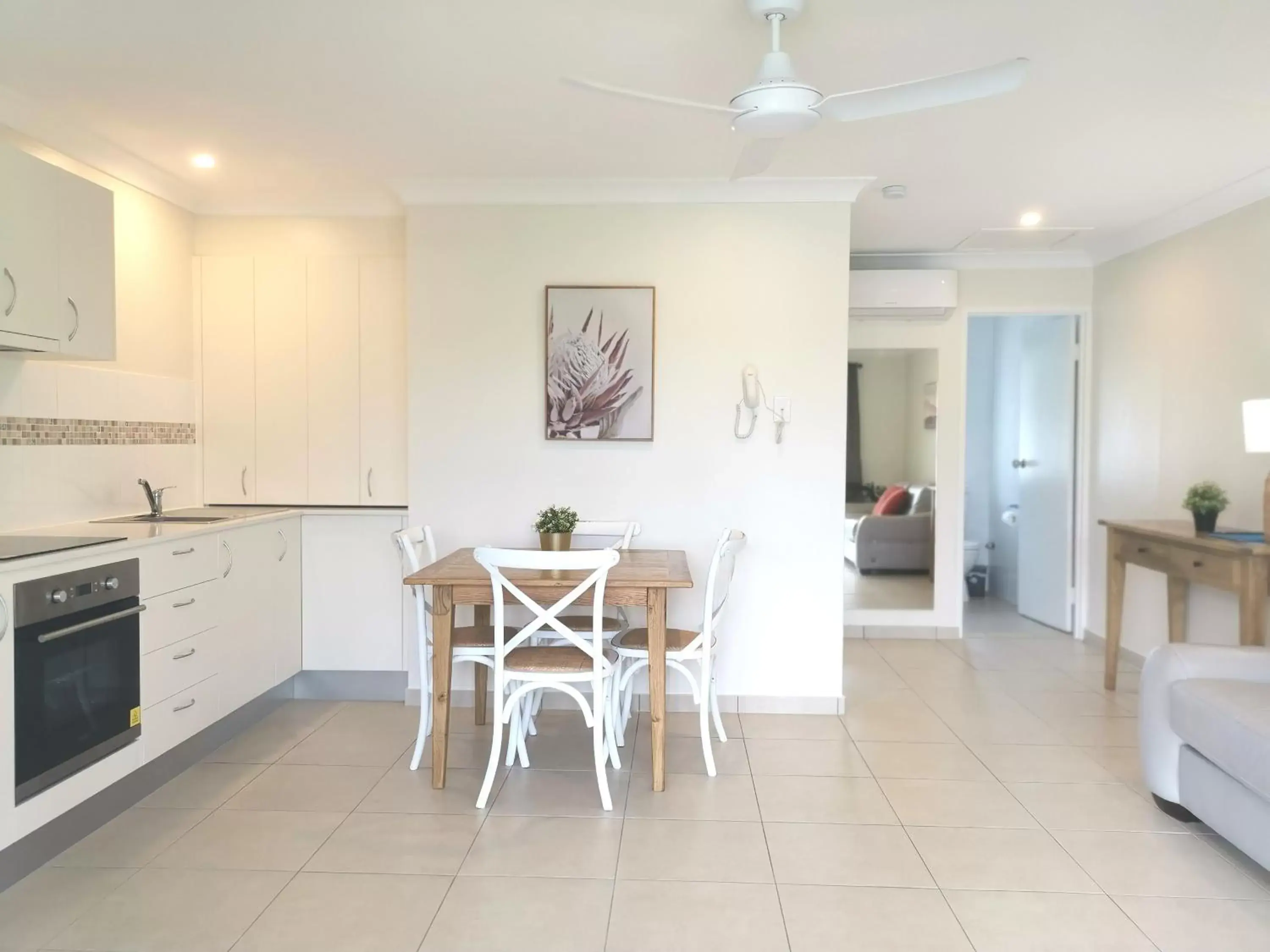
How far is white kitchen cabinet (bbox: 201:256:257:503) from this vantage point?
13.6 ft

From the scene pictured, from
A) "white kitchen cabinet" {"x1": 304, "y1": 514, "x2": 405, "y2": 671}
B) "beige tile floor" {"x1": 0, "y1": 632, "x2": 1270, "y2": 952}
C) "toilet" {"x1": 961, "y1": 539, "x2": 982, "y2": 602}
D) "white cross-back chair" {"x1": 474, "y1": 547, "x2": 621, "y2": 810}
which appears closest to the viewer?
"beige tile floor" {"x1": 0, "y1": 632, "x2": 1270, "y2": 952}

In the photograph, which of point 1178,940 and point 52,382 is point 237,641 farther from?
point 1178,940

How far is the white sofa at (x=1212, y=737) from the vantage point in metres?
2.27

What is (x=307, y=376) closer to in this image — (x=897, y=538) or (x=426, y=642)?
(x=426, y=642)

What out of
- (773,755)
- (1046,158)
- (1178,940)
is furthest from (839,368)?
(1178,940)

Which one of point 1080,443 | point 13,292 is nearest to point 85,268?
point 13,292

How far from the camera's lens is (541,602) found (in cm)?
313

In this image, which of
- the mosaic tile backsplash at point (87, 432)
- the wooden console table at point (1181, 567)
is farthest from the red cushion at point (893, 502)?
the mosaic tile backsplash at point (87, 432)

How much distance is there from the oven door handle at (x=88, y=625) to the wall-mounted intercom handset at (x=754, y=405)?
8.07 feet

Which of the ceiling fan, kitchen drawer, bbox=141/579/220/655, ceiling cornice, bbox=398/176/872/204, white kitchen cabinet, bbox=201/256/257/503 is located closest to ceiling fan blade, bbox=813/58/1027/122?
the ceiling fan

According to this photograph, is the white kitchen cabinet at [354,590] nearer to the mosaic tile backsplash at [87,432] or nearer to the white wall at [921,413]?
the mosaic tile backsplash at [87,432]

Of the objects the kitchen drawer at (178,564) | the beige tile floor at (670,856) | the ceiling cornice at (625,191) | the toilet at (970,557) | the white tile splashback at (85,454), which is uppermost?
the ceiling cornice at (625,191)

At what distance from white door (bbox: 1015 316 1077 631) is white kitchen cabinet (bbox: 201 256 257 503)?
4833mm

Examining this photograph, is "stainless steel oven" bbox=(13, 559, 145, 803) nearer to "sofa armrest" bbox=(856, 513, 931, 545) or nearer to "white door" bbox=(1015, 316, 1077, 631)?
"sofa armrest" bbox=(856, 513, 931, 545)
